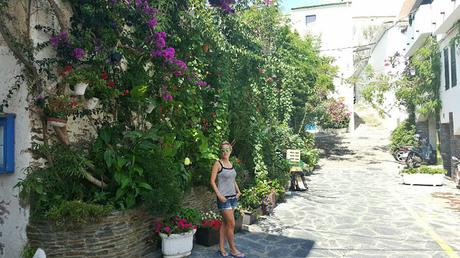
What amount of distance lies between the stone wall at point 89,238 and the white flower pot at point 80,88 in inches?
77.4

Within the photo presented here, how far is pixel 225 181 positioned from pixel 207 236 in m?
1.35

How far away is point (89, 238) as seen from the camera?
5.66 metres

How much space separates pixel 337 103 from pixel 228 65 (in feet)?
46.3

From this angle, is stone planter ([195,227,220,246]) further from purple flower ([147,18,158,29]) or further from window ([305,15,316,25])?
window ([305,15,316,25])

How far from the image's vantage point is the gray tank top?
21.0ft

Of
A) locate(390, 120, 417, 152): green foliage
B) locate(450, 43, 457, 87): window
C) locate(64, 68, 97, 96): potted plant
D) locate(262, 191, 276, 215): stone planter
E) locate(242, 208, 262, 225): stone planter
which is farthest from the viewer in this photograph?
locate(390, 120, 417, 152): green foliage

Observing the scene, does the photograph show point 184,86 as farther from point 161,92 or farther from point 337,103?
point 337,103

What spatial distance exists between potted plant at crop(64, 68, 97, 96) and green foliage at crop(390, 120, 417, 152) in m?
18.5

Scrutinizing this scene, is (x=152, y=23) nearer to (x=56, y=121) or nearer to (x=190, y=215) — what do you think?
(x=56, y=121)

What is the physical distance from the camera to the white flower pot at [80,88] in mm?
6090

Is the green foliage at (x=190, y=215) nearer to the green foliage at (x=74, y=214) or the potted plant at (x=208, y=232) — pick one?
the potted plant at (x=208, y=232)

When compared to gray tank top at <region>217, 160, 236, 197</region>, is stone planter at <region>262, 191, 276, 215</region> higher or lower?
lower

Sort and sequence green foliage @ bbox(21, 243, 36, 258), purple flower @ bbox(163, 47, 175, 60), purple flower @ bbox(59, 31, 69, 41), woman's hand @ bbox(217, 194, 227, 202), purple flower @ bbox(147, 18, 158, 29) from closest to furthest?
1. green foliage @ bbox(21, 243, 36, 258)
2. purple flower @ bbox(59, 31, 69, 41)
3. woman's hand @ bbox(217, 194, 227, 202)
4. purple flower @ bbox(147, 18, 158, 29)
5. purple flower @ bbox(163, 47, 175, 60)

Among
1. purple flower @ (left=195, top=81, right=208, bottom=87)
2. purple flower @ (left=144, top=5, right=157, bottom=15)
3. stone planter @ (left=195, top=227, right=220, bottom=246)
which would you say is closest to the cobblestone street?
stone planter @ (left=195, top=227, right=220, bottom=246)
